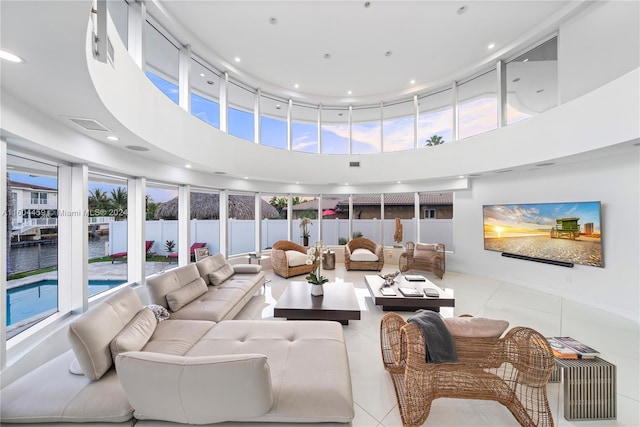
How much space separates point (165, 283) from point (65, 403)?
5.71 ft

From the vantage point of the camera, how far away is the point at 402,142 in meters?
7.05

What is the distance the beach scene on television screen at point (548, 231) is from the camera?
4039mm

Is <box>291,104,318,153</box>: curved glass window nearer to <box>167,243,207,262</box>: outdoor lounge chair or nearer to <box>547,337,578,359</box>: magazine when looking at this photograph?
<box>167,243,207,262</box>: outdoor lounge chair

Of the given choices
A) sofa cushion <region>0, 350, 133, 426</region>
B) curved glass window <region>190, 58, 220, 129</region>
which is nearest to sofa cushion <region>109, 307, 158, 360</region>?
sofa cushion <region>0, 350, 133, 426</region>

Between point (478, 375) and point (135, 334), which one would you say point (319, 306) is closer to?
point (478, 375)

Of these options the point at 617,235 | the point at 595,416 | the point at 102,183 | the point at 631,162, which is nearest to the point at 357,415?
the point at 595,416

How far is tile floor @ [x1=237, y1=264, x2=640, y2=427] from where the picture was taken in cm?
194

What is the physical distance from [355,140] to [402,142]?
141 centimetres

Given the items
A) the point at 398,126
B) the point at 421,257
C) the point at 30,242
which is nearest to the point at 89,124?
the point at 30,242

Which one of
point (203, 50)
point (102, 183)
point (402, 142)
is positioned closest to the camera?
point (102, 183)

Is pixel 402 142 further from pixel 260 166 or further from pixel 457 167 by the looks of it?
pixel 260 166

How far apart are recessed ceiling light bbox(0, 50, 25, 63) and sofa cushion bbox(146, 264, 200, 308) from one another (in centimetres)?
243

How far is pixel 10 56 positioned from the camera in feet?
4.73

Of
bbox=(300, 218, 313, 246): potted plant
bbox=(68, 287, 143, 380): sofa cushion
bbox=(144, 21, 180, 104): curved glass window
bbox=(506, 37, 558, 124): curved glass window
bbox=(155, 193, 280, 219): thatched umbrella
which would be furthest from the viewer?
bbox=(300, 218, 313, 246): potted plant
